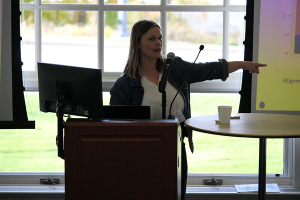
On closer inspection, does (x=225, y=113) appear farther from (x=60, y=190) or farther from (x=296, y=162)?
(x=60, y=190)

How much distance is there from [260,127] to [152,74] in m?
0.83

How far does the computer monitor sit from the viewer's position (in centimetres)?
144

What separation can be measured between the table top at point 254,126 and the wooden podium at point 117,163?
40cm

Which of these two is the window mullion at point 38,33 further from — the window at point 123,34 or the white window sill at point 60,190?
the white window sill at point 60,190

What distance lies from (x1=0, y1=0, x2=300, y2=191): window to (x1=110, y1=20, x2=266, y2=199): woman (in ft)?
1.73

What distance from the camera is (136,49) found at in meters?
2.19

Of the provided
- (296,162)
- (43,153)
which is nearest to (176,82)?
(296,162)

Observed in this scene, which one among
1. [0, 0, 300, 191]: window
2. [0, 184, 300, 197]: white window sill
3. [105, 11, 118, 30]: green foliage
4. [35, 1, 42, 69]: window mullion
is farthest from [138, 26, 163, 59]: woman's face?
[0, 184, 300, 197]: white window sill

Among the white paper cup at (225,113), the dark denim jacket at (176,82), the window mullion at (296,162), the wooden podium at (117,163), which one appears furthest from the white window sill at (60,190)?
the wooden podium at (117,163)

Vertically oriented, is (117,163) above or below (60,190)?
above

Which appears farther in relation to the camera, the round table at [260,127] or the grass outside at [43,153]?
the grass outside at [43,153]

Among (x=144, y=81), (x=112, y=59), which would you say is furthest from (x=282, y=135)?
(x=112, y=59)

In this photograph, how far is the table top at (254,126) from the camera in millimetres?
1521

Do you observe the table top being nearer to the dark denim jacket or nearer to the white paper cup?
the white paper cup
